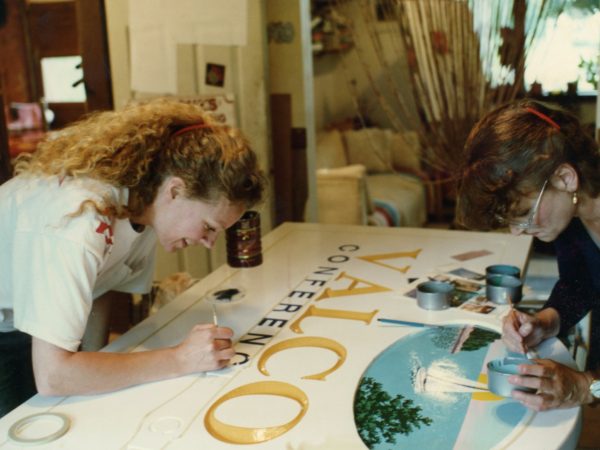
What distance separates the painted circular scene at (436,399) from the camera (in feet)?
3.79

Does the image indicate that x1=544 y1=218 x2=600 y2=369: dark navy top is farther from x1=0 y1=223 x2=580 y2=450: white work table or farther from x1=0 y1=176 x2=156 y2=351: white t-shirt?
x1=0 y1=176 x2=156 y2=351: white t-shirt

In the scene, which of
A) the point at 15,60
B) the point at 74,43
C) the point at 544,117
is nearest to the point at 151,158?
the point at 544,117

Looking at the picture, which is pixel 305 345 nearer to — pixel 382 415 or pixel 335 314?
pixel 335 314

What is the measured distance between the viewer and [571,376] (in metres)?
1.26

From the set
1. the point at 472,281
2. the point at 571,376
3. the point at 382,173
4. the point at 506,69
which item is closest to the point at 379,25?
the point at 382,173

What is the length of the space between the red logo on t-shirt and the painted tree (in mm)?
594

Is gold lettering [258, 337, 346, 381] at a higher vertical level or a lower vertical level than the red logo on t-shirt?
lower

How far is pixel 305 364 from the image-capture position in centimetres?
145

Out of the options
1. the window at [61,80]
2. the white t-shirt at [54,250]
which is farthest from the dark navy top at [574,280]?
the window at [61,80]

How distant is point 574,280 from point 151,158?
111cm

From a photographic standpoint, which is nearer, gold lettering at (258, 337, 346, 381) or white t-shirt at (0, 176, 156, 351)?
white t-shirt at (0, 176, 156, 351)

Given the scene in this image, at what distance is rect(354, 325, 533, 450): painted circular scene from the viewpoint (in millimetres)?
1154

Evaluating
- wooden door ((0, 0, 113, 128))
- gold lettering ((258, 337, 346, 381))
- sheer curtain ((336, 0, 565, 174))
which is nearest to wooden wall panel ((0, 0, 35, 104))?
wooden door ((0, 0, 113, 128))

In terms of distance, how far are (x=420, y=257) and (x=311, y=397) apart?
93 centimetres
